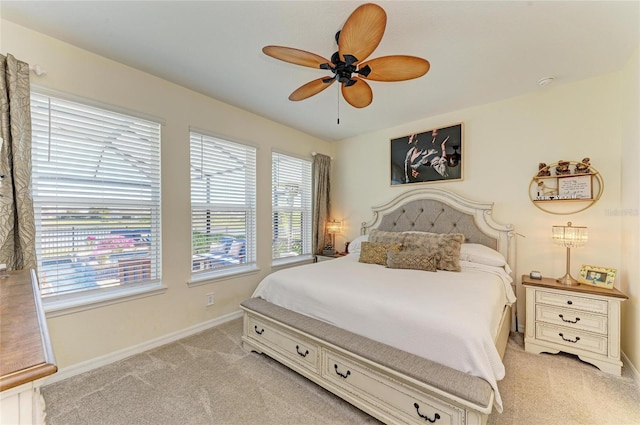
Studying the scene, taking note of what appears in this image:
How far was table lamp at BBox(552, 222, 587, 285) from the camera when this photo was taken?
2.35 meters

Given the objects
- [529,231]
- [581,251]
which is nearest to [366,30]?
[529,231]

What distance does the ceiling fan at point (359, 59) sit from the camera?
1341mm

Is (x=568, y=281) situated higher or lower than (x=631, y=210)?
lower

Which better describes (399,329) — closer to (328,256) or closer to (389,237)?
(389,237)

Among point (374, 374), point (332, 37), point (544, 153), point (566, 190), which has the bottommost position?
point (374, 374)

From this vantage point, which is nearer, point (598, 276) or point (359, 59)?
point (359, 59)

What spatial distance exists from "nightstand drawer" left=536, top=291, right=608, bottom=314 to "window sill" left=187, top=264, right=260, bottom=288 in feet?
10.0

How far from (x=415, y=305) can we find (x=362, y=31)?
5.35ft

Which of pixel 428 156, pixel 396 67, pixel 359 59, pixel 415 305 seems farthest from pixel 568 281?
pixel 359 59

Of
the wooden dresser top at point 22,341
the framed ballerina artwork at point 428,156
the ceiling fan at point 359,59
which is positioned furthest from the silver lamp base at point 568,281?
the wooden dresser top at point 22,341

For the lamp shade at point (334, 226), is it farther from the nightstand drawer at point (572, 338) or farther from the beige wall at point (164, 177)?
the nightstand drawer at point (572, 338)

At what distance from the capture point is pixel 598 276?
2.32 meters

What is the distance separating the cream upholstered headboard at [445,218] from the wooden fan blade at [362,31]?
2.27m

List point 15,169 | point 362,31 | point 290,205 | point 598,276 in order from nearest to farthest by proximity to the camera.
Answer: point 362,31 < point 15,169 < point 598,276 < point 290,205
